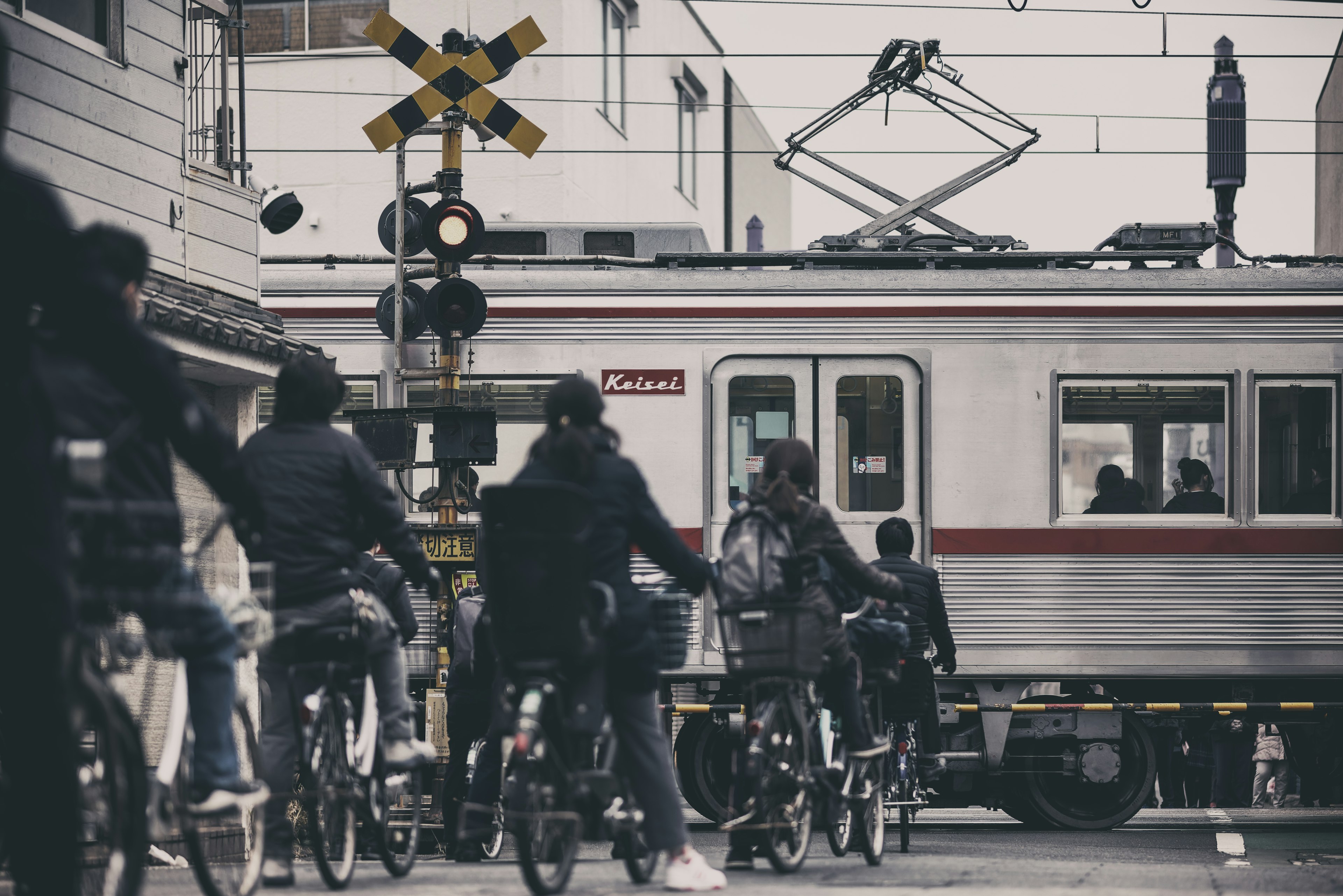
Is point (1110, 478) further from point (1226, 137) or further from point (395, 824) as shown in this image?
point (1226, 137)

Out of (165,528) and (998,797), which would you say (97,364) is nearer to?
(165,528)

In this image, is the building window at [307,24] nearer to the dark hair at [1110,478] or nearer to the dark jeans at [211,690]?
the dark hair at [1110,478]

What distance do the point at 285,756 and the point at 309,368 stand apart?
1.30m

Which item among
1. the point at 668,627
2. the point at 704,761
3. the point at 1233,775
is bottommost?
the point at 1233,775

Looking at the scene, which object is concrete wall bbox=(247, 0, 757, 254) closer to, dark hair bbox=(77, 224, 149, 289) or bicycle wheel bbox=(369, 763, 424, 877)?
bicycle wheel bbox=(369, 763, 424, 877)

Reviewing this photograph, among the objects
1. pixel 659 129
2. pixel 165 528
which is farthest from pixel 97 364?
pixel 659 129

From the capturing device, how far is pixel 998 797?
1165 cm

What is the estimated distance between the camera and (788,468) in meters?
7.09

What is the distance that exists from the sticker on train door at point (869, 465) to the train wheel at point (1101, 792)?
2.18m

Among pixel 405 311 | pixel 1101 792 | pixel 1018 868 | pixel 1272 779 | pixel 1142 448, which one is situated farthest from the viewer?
pixel 1272 779

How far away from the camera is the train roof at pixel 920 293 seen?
11.6 metres

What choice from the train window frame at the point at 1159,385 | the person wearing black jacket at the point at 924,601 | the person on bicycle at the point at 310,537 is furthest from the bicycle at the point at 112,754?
the train window frame at the point at 1159,385

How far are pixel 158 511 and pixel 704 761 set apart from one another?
7623mm

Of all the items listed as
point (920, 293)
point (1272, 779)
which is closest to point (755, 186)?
point (1272, 779)
